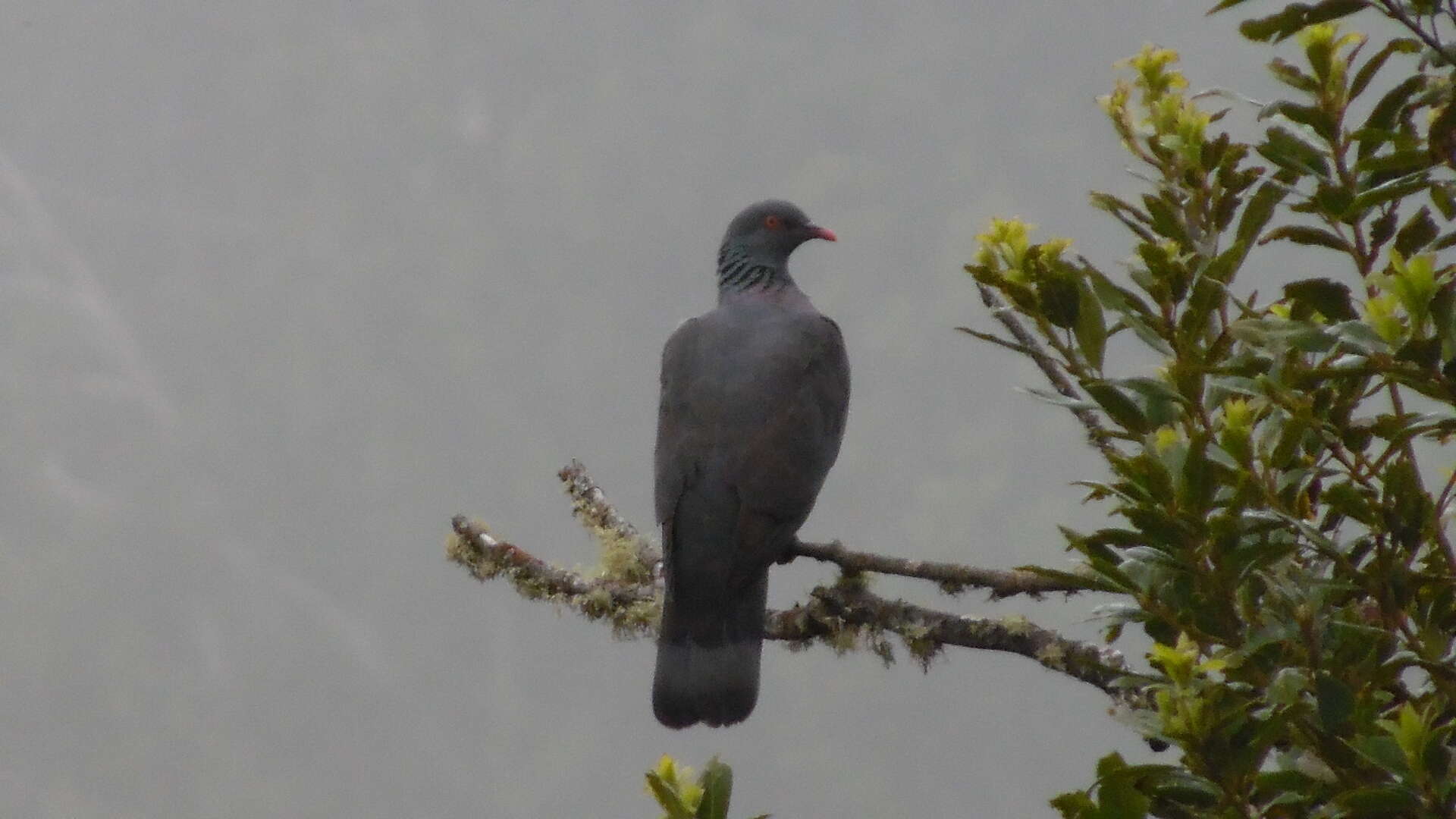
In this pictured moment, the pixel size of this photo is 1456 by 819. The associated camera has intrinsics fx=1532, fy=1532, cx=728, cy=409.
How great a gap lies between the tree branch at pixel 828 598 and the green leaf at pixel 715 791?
0.38 meters

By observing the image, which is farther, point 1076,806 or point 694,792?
point 694,792

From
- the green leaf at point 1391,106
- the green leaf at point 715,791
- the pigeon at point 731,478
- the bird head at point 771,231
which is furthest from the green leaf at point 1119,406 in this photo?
the bird head at point 771,231

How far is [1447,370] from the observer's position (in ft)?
4.48

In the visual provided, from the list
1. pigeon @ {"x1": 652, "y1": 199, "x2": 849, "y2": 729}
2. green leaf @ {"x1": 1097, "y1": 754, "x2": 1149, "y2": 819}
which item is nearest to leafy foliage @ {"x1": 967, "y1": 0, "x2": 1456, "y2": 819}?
green leaf @ {"x1": 1097, "y1": 754, "x2": 1149, "y2": 819}

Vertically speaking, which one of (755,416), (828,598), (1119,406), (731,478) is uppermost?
(755,416)

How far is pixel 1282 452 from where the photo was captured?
150 cm

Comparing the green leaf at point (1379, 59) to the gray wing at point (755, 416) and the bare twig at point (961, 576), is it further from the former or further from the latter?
the gray wing at point (755, 416)

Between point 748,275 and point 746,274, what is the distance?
0.4 inches

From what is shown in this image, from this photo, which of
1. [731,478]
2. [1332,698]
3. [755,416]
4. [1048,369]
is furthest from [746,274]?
[1332,698]

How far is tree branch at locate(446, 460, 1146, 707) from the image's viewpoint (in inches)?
109

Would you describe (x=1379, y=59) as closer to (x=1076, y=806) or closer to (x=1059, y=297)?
(x=1059, y=297)

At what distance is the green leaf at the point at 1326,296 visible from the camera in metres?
1.61

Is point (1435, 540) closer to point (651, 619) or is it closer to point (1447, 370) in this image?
point (1447, 370)

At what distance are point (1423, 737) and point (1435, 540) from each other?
1.06 feet
